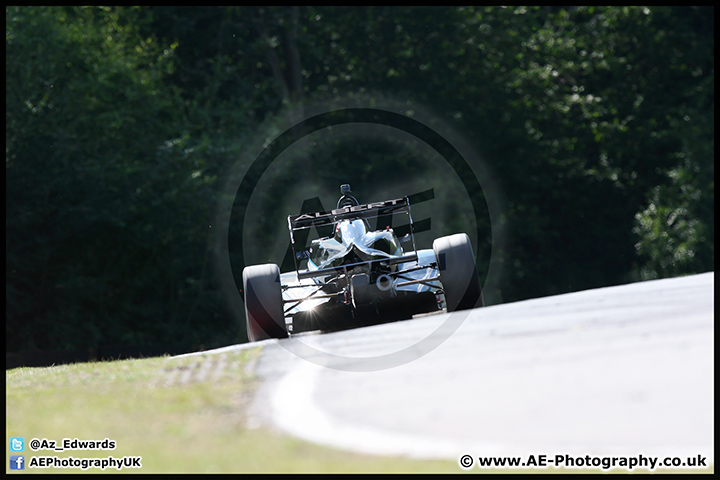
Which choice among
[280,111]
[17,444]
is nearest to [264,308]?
[17,444]

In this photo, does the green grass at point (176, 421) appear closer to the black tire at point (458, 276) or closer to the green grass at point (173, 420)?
the green grass at point (173, 420)

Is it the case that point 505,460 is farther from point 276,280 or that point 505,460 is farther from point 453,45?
point 453,45

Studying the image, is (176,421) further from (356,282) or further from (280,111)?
(280,111)

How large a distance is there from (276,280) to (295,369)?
8.60 ft

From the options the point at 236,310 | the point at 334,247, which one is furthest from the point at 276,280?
the point at 236,310

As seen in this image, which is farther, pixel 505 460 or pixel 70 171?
pixel 70 171

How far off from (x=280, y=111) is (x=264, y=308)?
14.0 metres

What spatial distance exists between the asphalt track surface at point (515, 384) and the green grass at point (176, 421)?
15 cm

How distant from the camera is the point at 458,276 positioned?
8.68 metres

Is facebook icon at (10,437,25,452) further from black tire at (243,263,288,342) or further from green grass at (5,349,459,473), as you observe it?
black tire at (243,263,288,342)

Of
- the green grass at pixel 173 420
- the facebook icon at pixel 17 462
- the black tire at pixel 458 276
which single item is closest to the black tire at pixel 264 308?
the green grass at pixel 173 420

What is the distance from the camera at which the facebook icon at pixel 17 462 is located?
4449 mm

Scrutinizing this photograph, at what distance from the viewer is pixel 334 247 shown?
354 inches

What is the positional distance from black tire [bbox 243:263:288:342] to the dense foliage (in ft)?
34.7
